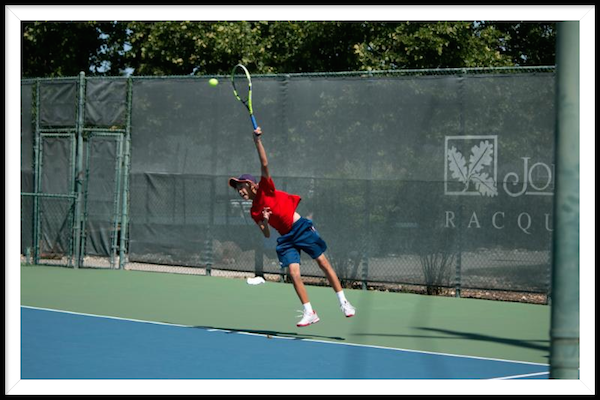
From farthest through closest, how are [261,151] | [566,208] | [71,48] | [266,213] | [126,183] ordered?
[71,48], [126,183], [266,213], [261,151], [566,208]

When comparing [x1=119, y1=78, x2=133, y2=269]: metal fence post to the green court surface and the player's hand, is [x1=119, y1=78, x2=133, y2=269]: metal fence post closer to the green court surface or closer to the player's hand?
the green court surface

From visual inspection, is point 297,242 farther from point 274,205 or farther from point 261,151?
point 261,151

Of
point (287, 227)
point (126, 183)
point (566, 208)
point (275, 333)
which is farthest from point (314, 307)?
point (566, 208)

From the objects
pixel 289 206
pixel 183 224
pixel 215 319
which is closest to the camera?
pixel 289 206

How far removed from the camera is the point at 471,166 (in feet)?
38.0

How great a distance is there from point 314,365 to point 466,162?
509 cm

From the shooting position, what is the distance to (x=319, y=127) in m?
12.7

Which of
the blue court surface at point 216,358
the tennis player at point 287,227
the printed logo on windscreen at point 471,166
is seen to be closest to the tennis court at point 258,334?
the blue court surface at point 216,358

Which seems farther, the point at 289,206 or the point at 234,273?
the point at 234,273

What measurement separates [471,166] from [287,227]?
3601 millimetres

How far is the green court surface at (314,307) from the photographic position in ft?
28.2

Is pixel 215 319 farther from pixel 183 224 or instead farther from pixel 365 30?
pixel 365 30

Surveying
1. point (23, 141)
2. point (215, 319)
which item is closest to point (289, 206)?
point (215, 319)

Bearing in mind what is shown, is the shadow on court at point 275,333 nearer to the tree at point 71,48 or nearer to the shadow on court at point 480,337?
the shadow on court at point 480,337
